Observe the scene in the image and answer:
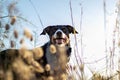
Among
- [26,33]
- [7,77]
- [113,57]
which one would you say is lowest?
[113,57]

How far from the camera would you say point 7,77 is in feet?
2.26

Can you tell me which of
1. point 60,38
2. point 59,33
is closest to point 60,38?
point 60,38

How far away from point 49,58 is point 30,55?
300 centimetres

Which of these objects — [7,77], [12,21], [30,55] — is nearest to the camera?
[7,77]

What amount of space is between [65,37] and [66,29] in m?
0.32

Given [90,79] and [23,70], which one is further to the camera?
[90,79]

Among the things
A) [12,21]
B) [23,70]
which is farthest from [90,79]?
[23,70]

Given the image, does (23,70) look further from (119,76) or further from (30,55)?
(119,76)

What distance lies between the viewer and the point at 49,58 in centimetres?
378

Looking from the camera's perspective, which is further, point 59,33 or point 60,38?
point 59,33

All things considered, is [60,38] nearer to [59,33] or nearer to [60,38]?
[60,38]

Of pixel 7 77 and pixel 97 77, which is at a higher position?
pixel 7 77

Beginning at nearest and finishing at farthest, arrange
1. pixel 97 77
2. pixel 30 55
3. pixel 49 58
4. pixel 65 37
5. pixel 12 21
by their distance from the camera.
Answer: pixel 30 55, pixel 12 21, pixel 97 77, pixel 49 58, pixel 65 37

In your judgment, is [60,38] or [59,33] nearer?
[60,38]
